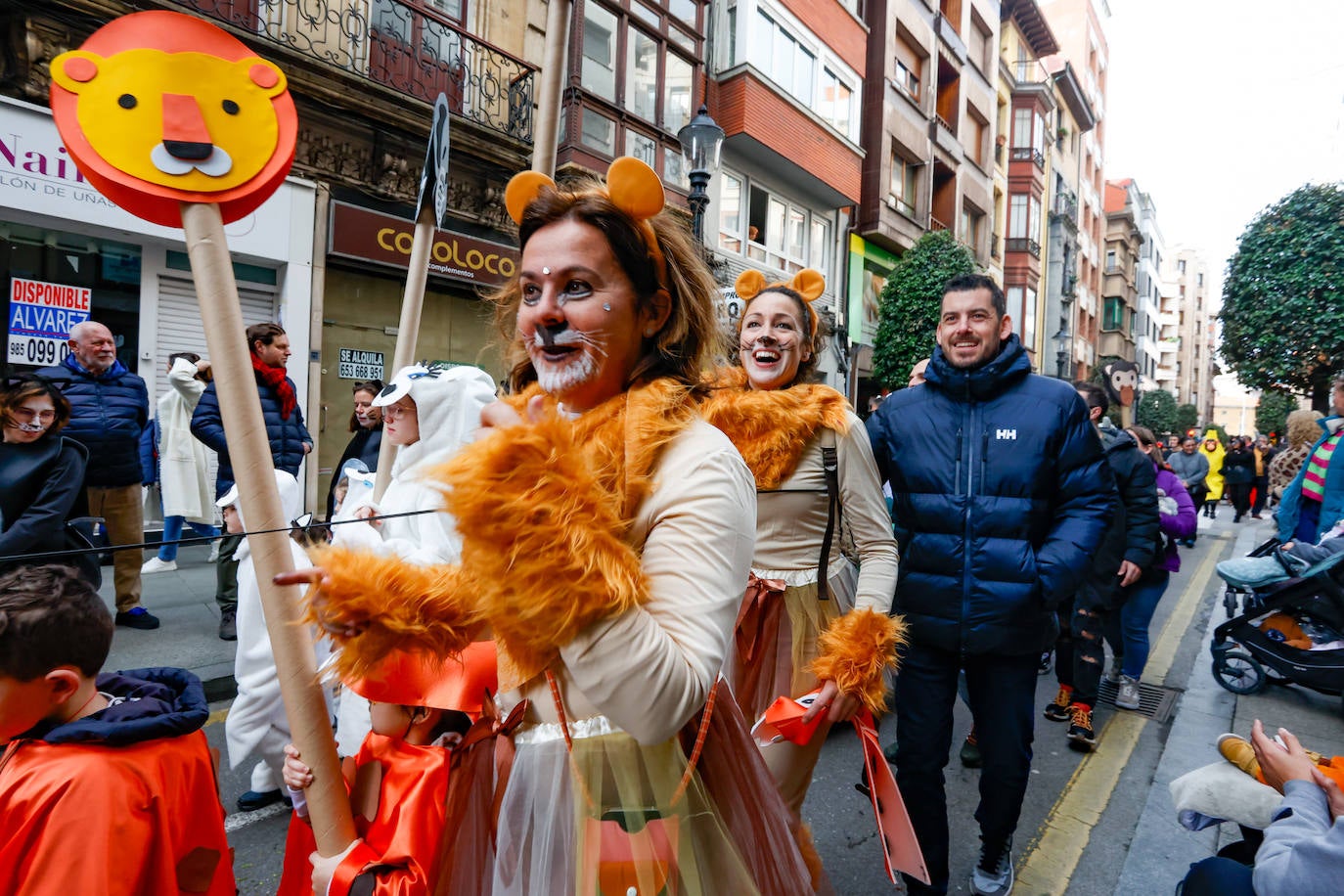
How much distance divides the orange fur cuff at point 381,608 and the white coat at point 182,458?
229 inches

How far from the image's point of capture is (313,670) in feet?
4.11

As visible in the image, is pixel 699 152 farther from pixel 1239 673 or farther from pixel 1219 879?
pixel 1219 879

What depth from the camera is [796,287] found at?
3.19 meters

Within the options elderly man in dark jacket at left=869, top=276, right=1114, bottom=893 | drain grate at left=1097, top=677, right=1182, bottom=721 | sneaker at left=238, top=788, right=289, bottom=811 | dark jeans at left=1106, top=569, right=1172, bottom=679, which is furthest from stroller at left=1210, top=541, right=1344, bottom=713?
sneaker at left=238, top=788, right=289, bottom=811

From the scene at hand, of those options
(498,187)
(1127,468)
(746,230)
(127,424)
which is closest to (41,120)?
(127,424)

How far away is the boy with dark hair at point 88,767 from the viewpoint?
1.42m

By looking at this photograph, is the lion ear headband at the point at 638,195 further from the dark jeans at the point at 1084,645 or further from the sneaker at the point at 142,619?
the dark jeans at the point at 1084,645

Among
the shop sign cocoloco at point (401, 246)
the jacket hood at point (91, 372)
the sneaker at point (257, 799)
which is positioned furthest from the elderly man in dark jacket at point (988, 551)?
the shop sign cocoloco at point (401, 246)

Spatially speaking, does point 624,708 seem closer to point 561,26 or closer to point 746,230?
point 561,26

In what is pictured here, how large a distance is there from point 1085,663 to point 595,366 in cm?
415

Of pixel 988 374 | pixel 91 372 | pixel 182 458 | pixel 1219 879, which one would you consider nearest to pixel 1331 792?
pixel 1219 879

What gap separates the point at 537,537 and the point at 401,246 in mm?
9710

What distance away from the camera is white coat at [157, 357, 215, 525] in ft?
20.1

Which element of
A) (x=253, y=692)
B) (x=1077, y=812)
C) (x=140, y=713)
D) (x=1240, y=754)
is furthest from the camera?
(x=1077, y=812)
